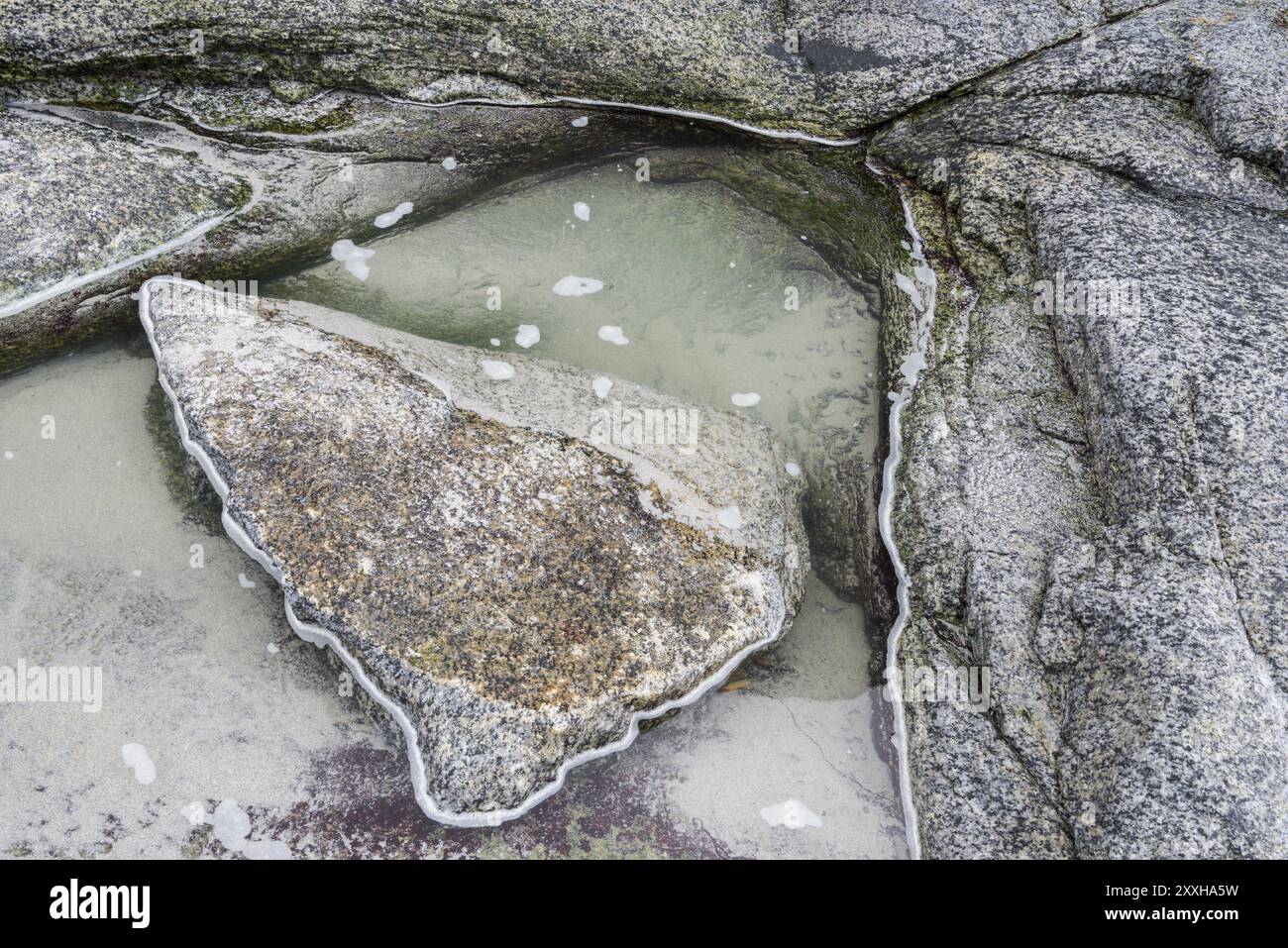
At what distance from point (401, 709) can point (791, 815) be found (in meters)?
1.40

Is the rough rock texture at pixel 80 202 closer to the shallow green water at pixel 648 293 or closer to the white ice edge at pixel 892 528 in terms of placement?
the shallow green water at pixel 648 293

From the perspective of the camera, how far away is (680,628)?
10.7ft

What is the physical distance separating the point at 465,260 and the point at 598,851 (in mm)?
Result: 3087

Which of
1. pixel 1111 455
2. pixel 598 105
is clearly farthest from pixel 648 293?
pixel 1111 455

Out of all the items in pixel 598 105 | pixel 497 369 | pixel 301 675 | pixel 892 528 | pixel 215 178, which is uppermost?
pixel 598 105

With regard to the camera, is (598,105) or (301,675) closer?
(301,675)

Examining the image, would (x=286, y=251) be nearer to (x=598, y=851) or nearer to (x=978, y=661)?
(x=598, y=851)

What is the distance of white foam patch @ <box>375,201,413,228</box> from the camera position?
4887 millimetres

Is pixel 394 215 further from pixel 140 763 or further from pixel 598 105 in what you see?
pixel 140 763

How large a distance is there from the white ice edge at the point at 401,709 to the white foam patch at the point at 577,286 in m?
1.90

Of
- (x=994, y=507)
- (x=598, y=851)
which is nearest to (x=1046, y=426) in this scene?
(x=994, y=507)

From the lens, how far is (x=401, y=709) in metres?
3.11

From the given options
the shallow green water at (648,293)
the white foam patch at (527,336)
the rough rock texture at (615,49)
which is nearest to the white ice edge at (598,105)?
the rough rock texture at (615,49)

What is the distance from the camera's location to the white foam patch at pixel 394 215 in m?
4.89
